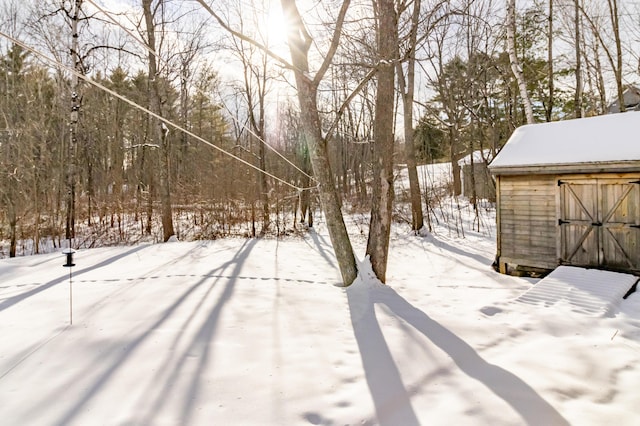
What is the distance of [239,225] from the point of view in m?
13.5

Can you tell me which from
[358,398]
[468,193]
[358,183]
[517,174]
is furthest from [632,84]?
[358,398]

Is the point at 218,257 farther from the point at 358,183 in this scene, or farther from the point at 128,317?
the point at 358,183

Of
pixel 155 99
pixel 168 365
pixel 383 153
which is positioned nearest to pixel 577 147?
pixel 383 153

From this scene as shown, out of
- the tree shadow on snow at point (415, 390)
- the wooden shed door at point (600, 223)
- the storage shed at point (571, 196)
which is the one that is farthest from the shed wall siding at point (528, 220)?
the tree shadow on snow at point (415, 390)

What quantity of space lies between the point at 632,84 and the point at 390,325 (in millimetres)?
15999

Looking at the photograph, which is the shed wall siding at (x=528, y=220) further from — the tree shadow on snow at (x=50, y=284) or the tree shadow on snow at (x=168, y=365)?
the tree shadow on snow at (x=50, y=284)

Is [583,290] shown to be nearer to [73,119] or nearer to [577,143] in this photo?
[577,143]

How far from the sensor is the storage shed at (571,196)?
228 inches

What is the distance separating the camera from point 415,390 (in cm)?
234

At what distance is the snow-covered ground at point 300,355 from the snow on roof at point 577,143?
87.4 inches

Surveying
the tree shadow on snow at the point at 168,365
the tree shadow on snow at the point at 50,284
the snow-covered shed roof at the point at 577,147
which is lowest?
the tree shadow on snow at the point at 168,365


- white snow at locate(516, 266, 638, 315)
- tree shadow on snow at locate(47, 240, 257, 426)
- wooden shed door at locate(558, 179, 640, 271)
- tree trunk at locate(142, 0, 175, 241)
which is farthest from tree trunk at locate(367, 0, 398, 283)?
tree trunk at locate(142, 0, 175, 241)

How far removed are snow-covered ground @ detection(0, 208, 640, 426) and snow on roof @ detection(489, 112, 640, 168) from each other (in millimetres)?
2220

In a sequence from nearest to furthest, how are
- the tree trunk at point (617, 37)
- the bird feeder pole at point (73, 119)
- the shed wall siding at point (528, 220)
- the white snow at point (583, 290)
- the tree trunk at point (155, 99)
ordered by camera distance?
1. the white snow at point (583, 290)
2. the shed wall siding at point (528, 220)
3. the bird feeder pole at point (73, 119)
4. the tree trunk at point (155, 99)
5. the tree trunk at point (617, 37)
